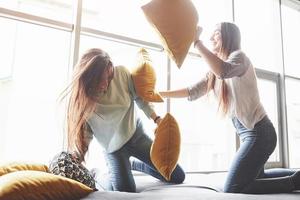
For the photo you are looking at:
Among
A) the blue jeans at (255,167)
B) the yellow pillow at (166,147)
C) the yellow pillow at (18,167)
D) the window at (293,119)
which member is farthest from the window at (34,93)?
the window at (293,119)

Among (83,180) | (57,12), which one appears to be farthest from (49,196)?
(57,12)

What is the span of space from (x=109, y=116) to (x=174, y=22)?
74 cm

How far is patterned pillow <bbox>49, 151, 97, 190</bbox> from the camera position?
3.97ft

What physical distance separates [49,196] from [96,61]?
704 mm

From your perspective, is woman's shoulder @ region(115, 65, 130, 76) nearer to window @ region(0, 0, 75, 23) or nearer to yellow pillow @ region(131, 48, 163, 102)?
yellow pillow @ region(131, 48, 163, 102)

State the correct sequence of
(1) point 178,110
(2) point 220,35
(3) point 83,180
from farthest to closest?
(1) point 178,110, (2) point 220,35, (3) point 83,180

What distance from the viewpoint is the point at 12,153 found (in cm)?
187

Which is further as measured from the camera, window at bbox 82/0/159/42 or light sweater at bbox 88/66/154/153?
window at bbox 82/0/159/42

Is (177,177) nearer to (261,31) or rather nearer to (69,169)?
(69,169)

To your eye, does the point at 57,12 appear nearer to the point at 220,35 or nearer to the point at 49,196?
the point at 220,35

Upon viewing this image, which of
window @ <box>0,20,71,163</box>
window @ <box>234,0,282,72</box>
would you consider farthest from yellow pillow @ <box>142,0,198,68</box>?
window @ <box>234,0,282,72</box>

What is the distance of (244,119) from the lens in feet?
4.98

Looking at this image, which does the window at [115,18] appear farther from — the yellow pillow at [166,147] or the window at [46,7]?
the yellow pillow at [166,147]

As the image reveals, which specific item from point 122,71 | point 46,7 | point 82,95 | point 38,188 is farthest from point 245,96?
point 46,7
